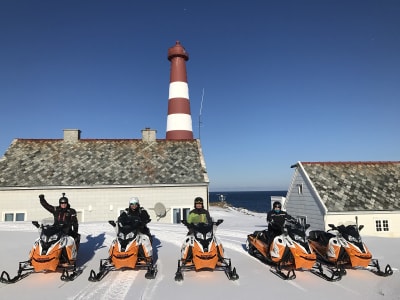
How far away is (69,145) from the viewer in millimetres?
24141

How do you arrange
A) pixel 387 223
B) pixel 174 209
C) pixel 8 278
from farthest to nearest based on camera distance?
pixel 174 209 < pixel 387 223 < pixel 8 278

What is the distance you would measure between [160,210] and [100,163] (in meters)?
6.24

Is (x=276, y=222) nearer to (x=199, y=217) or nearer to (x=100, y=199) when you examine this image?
(x=199, y=217)

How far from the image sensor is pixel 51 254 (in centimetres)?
686

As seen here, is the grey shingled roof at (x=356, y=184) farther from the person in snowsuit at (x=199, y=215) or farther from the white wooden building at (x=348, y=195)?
the person in snowsuit at (x=199, y=215)

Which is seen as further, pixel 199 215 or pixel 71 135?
pixel 71 135

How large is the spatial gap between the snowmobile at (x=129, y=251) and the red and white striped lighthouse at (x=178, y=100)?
20172mm

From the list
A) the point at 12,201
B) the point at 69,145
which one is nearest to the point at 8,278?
the point at 12,201

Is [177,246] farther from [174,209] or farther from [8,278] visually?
[174,209]

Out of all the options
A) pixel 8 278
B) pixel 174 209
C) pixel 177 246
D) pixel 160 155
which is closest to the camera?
pixel 8 278

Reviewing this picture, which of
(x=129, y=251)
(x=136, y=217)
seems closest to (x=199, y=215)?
(x=136, y=217)

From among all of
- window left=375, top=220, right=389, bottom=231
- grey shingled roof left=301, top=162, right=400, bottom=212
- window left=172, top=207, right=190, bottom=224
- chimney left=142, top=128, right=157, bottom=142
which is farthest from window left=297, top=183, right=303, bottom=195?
chimney left=142, top=128, right=157, bottom=142

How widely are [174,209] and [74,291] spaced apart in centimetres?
1453

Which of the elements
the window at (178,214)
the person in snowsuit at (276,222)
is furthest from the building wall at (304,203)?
the person in snowsuit at (276,222)
